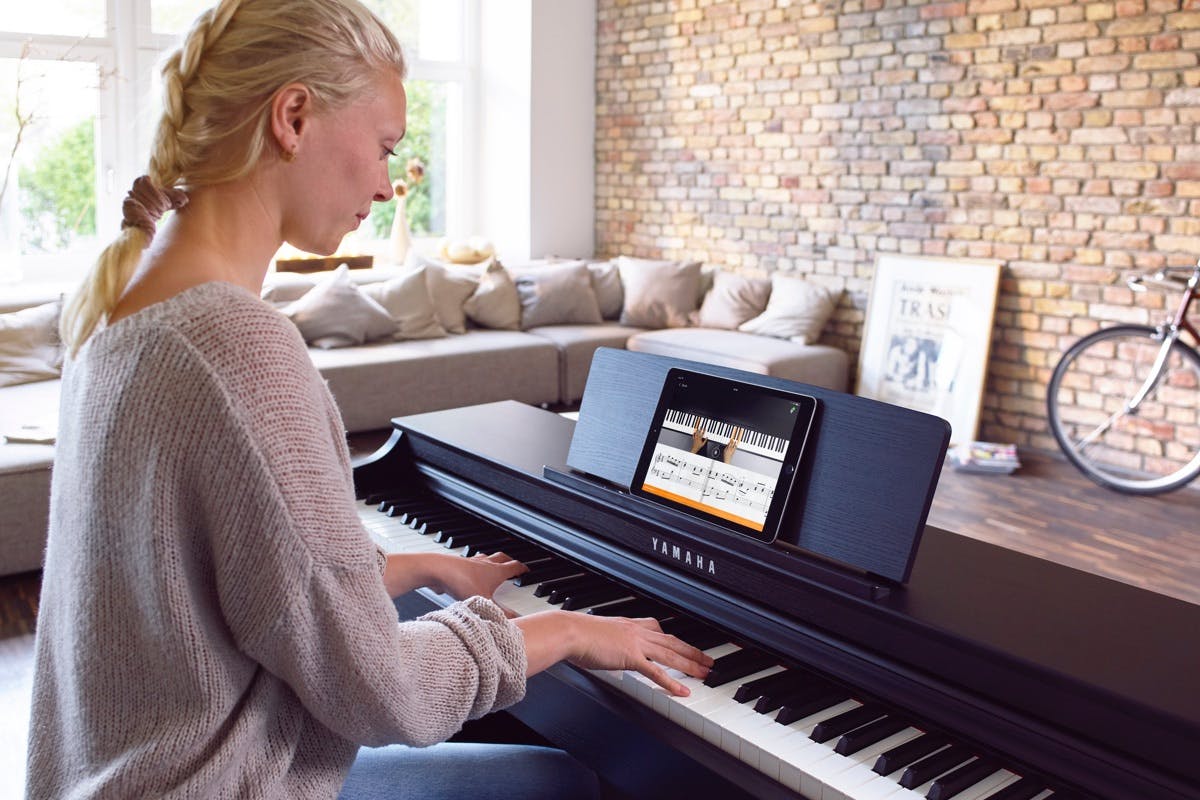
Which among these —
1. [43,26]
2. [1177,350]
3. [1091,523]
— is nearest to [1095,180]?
[1177,350]

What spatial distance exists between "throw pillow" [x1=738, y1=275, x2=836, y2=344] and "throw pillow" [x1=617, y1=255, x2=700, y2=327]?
1.82ft

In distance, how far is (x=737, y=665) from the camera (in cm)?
144

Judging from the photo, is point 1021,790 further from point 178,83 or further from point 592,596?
point 178,83

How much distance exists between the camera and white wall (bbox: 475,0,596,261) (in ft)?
25.1

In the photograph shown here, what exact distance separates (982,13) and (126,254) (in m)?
5.45

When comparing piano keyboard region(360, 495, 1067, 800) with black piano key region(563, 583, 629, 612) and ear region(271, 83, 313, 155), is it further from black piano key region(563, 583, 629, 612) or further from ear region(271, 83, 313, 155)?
ear region(271, 83, 313, 155)

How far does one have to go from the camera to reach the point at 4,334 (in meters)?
4.86

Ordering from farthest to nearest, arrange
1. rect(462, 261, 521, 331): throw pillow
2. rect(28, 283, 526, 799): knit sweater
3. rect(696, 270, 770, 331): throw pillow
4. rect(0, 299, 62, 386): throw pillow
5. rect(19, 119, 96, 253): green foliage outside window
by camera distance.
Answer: rect(696, 270, 770, 331): throw pillow, rect(462, 261, 521, 331): throw pillow, rect(19, 119, 96, 253): green foliage outside window, rect(0, 299, 62, 386): throw pillow, rect(28, 283, 526, 799): knit sweater

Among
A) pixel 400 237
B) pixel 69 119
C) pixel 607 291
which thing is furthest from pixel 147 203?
pixel 400 237

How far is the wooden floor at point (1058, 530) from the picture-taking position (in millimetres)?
3490

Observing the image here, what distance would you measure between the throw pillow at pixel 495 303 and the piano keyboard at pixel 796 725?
4.99 meters

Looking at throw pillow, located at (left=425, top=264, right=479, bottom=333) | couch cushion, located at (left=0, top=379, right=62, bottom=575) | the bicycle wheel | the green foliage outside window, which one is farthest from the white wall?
couch cushion, located at (left=0, top=379, right=62, bottom=575)

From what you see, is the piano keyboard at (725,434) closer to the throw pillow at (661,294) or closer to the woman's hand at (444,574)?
the woman's hand at (444,574)

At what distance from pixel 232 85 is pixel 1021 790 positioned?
1066 mm
